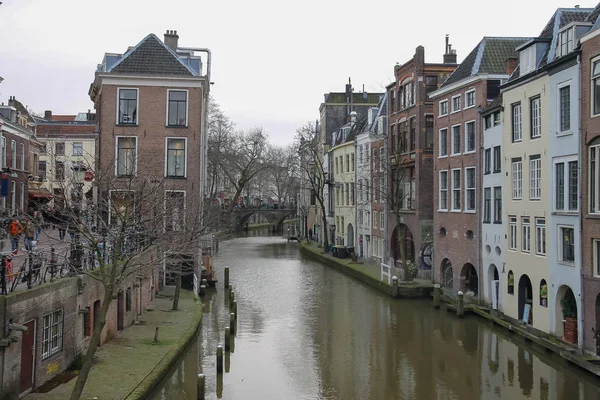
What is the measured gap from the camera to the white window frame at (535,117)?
26.8 m

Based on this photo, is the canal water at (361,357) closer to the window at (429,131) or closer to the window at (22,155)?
the window at (429,131)

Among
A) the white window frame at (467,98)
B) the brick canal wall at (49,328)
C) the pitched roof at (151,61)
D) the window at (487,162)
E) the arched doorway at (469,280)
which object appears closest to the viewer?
the brick canal wall at (49,328)

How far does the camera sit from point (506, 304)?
29.9 meters

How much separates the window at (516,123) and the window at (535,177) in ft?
5.34

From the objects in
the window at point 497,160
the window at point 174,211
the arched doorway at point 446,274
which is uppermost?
the window at point 497,160

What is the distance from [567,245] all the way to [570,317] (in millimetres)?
2765

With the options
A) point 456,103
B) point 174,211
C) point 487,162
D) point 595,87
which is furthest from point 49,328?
point 456,103

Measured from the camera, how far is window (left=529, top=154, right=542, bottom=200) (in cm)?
2683

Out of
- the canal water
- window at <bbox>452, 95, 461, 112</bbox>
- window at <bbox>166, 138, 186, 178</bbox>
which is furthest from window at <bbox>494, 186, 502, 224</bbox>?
window at <bbox>166, 138, 186, 178</bbox>

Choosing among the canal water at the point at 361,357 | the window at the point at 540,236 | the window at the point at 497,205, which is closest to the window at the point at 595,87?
the window at the point at 540,236

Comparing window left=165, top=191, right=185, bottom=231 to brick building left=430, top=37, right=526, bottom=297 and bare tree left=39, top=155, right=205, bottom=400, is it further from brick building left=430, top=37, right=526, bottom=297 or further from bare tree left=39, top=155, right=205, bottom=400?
brick building left=430, top=37, right=526, bottom=297

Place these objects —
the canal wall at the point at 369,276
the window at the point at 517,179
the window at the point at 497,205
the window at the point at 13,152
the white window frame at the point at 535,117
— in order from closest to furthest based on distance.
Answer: the white window frame at the point at 535,117 < the window at the point at 517,179 < the window at the point at 497,205 < the window at the point at 13,152 < the canal wall at the point at 369,276

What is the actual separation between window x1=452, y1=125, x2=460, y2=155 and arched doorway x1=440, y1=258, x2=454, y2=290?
6.69 meters

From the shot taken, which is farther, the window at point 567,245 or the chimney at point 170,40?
the chimney at point 170,40
